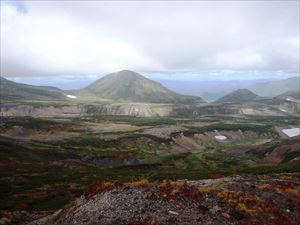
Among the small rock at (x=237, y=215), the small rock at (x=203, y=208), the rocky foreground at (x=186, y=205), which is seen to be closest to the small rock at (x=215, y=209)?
the rocky foreground at (x=186, y=205)

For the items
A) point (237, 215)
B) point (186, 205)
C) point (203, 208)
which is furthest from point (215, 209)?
point (186, 205)

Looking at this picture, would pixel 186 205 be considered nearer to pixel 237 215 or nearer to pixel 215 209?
pixel 215 209

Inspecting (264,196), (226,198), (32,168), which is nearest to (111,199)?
(226,198)

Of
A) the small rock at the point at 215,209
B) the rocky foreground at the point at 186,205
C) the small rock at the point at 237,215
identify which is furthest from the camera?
the small rock at the point at 215,209

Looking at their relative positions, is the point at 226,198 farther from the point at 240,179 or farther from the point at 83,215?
the point at 83,215

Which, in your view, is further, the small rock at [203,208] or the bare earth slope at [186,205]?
the small rock at [203,208]

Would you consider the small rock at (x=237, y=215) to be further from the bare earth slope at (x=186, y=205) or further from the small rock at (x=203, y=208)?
the small rock at (x=203, y=208)

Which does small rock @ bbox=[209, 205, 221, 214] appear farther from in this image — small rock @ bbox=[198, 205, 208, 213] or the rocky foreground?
small rock @ bbox=[198, 205, 208, 213]

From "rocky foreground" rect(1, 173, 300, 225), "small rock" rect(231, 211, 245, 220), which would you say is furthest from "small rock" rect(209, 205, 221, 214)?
"small rock" rect(231, 211, 245, 220)

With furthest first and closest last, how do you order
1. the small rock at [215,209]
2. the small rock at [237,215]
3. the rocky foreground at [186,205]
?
1. the small rock at [215,209]
2. the small rock at [237,215]
3. the rocky foreground at [186,205]
